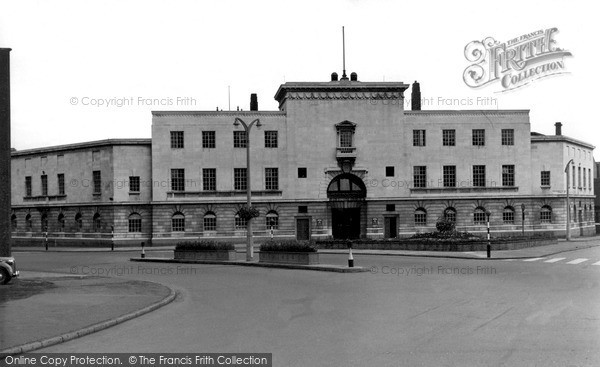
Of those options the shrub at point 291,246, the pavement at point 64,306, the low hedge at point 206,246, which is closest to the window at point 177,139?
the low hedge at point 206,246

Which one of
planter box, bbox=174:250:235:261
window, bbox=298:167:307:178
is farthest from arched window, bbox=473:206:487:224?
planter box, bbox=174:250:235:261

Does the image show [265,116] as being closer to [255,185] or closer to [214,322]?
[255,185]

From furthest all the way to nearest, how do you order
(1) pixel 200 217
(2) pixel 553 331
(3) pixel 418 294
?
(1) pixel 200 217
(3) pixel 418 294
(2) pixel 553 331

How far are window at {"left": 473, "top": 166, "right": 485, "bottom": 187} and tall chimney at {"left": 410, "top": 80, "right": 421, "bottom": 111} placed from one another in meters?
8.80

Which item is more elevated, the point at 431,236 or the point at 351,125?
the point at 351,125

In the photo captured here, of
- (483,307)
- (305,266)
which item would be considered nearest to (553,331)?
(483,307)

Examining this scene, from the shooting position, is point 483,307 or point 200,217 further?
point 200,217

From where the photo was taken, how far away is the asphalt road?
A: 9992mm

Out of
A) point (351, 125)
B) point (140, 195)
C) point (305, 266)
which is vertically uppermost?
point (351, 125)

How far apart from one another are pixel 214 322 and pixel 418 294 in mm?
6605

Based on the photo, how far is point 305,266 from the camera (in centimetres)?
2747

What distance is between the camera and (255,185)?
56281mm

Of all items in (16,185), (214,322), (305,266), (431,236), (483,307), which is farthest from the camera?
(16,185)

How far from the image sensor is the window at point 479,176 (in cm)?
5834
